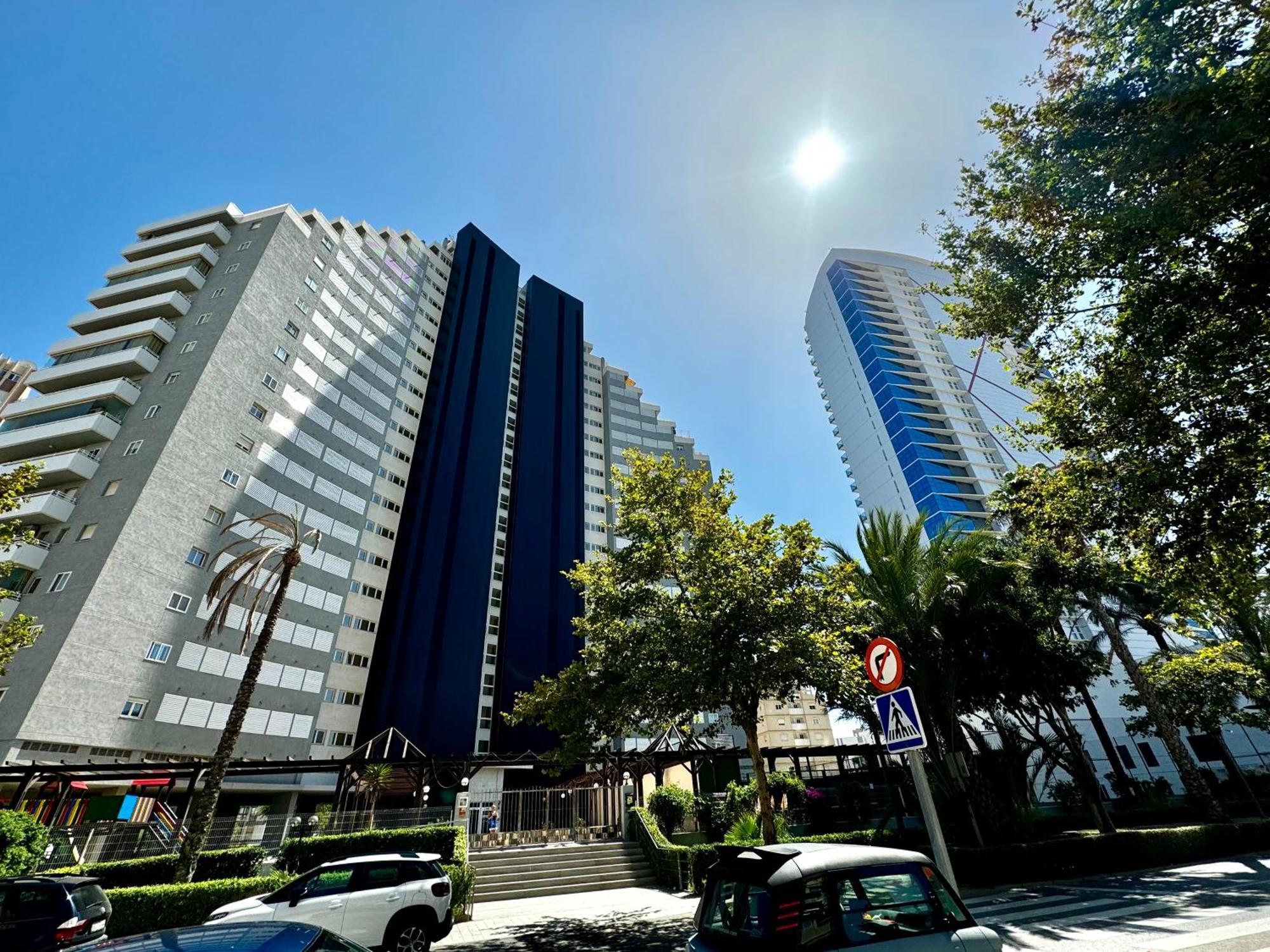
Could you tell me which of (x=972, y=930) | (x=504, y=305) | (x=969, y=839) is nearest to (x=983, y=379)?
(x=504, y=305)

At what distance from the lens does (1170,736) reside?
2066cm

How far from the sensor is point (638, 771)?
22.6 m

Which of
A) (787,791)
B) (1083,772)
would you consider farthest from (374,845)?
(1083,772)

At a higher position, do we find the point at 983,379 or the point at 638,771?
the point at 983,379

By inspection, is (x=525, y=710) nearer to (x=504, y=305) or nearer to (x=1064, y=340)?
(x=1064, y=340)

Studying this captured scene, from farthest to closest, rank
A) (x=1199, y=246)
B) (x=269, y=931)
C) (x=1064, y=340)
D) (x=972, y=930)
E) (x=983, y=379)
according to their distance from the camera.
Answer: (x=983, y=379) < (x=1064, y=340) < (x=1199, y=246) < (x=972, y=930) < (x=269, y=931)

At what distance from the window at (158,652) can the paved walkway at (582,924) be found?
23.6 m

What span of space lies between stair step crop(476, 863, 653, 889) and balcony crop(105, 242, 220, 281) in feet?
149

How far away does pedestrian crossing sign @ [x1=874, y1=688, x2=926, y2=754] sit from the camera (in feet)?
18.7

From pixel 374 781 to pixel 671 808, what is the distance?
16.0 metres

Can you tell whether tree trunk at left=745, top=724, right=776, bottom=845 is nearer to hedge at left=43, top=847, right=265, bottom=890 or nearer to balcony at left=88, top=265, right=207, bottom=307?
hedge at left=43, top=847, right=265, bottom=890

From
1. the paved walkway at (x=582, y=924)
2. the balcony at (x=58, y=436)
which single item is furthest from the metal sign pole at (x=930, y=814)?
the balcony at (x=58, y=436)

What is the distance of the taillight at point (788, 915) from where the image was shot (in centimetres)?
398

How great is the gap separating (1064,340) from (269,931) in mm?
14625
